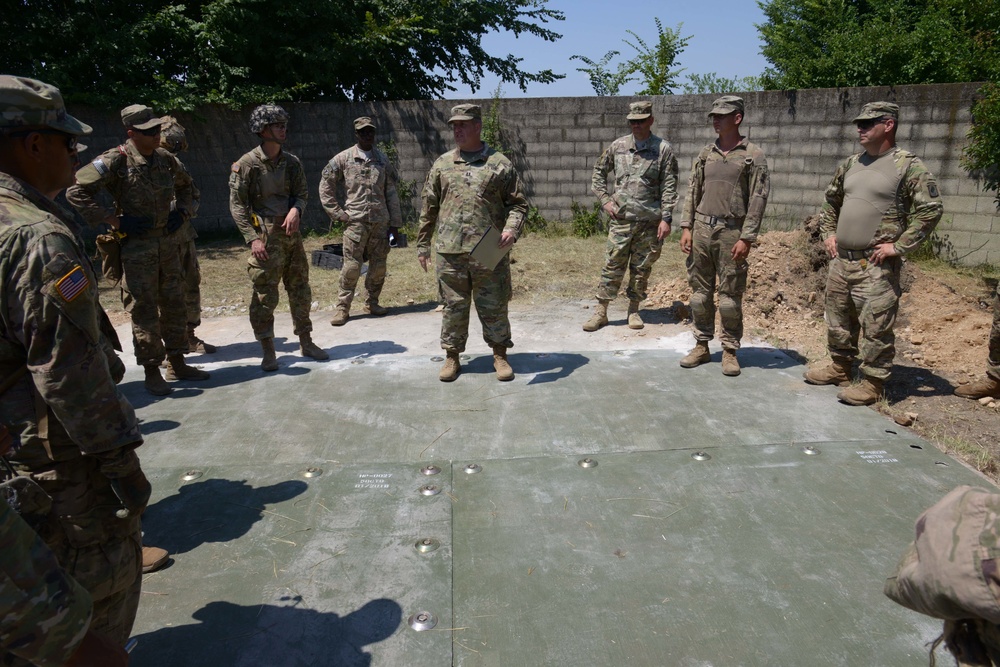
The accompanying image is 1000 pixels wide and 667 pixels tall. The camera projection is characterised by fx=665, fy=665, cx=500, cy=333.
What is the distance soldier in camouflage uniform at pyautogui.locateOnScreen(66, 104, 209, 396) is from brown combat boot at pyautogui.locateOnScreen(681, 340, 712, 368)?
3.75 metres

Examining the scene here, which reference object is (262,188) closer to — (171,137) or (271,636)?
(171,137)

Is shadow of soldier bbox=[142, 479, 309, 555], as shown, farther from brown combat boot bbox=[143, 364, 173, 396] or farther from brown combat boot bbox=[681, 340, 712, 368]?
brown combat boot bbox=[681, 340, 712, 368]

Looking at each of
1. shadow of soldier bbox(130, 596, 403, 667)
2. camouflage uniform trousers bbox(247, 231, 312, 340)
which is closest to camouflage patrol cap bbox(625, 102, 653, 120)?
camouflage uniform trousers bbox(247, 231, 312, 340)

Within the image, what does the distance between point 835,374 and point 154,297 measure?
190 inches

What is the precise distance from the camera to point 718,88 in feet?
40.3

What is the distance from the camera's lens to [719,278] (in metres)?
5.02

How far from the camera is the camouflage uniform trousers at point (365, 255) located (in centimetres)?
666

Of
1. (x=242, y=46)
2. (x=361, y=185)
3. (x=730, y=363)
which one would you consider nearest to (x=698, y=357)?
(x=730, y=363)

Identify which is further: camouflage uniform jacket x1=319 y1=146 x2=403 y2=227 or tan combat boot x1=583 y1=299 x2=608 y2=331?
camouflage uniform jacket x1=319 y1=146 x2=403 y2=227

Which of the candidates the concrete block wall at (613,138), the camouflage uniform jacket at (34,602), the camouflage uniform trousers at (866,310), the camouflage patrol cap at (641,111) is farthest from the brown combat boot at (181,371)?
the concrete block wall at (613,138)

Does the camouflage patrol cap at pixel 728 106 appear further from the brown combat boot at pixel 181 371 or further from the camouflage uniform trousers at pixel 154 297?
the brown combat boot at pixel 181 371

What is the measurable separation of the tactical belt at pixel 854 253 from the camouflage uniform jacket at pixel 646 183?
1.78m

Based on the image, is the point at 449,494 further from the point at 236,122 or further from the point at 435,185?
the point at 236,122

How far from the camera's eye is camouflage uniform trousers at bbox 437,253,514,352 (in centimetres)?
477
